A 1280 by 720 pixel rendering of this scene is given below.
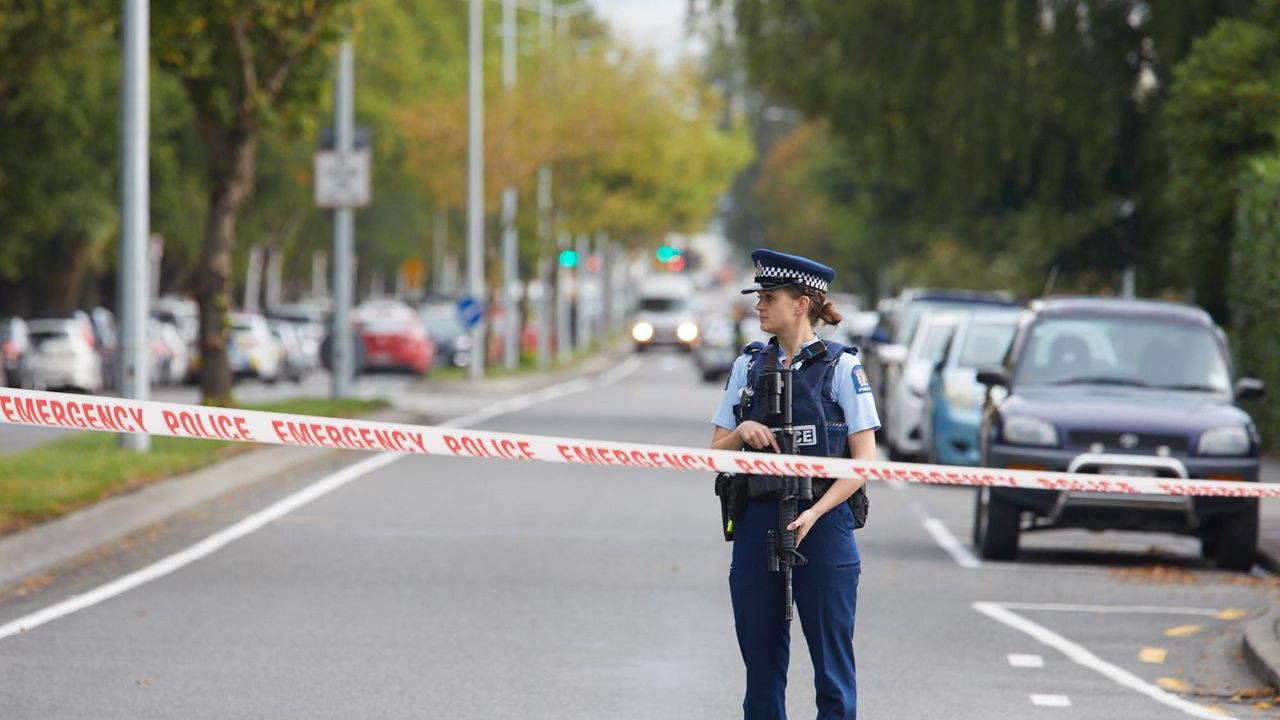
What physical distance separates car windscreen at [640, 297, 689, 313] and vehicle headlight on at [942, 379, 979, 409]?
7599 cm

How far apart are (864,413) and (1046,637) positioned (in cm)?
505

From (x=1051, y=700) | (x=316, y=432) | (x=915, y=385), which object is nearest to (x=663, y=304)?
(x=915, y=385)

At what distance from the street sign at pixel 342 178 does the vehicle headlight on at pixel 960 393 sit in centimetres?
1370

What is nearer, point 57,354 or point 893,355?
point 893,355

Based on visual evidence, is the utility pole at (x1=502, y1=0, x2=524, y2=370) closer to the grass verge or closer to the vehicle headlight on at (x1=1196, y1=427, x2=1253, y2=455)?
the grass verge

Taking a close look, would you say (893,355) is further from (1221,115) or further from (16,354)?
(16,354)

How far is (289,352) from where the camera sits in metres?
55.2

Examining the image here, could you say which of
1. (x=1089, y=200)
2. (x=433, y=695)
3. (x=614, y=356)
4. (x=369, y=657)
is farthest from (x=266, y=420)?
Answer: (x=614, y=356)

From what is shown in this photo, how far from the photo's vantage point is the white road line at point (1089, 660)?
10086mm

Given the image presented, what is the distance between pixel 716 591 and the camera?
1379 cm

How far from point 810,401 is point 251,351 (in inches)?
1780

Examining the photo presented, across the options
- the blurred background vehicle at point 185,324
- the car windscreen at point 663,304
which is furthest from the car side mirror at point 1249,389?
the car windscreen at point 663,304

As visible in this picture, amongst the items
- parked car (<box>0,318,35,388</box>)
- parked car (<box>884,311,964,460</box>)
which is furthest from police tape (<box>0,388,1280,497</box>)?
parked car (<box>0,318,35,388</box>)

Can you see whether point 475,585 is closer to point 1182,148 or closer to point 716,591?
point 716,591
